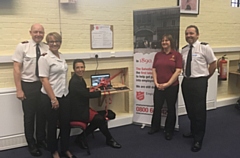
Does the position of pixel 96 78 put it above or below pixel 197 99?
above

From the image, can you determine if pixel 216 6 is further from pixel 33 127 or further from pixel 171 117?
pixel 33 127

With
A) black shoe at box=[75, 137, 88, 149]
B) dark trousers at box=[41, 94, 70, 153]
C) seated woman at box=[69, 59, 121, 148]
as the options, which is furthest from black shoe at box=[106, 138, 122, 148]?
dark trousers at box=[41, 94, 70, 153]

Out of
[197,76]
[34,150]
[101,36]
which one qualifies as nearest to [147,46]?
[101,36]

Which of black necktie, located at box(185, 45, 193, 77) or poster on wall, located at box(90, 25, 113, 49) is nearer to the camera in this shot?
black necktie, located at box(185, 45, 193, 77)

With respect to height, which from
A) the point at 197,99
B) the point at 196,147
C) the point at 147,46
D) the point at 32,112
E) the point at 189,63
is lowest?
the point at 196,147

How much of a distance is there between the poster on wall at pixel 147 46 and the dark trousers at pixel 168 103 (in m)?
0.19

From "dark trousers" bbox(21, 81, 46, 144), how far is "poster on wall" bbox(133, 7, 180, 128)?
157 centimetres

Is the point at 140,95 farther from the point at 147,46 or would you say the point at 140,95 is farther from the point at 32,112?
the point at 32,112

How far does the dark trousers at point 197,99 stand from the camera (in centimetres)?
317

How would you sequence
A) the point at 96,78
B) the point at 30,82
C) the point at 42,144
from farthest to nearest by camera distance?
the point at 96,78 → the point at 42,144 → the point at 30,82

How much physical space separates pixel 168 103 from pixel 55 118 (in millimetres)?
1668

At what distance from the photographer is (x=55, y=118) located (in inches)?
107

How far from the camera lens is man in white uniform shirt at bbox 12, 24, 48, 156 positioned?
3000mm

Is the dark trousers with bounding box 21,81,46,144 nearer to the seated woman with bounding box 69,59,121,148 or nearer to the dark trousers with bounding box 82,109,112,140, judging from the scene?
the seated woman with bounding box 69,59,121,148
